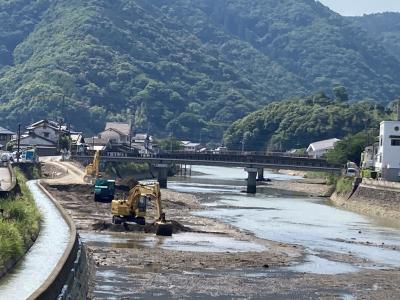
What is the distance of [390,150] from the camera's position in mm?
87812

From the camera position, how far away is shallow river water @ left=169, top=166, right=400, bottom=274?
139 ft

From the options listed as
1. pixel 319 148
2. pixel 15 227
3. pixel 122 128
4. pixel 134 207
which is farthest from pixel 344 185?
pixel 122 128

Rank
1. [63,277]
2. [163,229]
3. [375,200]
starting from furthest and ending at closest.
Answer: [375,200] < [163,229] < [63,277]

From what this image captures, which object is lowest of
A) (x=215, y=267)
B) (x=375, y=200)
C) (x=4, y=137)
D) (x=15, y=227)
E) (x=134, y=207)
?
(x=215, y=267)

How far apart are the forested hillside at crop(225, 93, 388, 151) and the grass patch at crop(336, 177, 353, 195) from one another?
75.6 meters

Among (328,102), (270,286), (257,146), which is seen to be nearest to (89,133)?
(257,146)

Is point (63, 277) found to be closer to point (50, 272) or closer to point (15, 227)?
point (50, 272)

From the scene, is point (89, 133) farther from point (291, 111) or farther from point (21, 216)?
point (21, 216)

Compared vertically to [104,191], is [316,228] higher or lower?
lower

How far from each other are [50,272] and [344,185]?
64.3 metres

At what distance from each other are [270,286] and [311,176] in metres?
103

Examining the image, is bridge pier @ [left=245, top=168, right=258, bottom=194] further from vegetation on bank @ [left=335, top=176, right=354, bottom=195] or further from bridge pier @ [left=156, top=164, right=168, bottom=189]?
bridge pier @ [left=156, top=164, right=168, bottom=189]

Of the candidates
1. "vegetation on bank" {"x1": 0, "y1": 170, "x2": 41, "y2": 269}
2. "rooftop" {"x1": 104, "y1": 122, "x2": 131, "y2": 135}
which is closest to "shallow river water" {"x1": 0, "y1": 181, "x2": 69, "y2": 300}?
"vegetation on bank" {"x1": 0, "y1": 170, "x2": 41, "y2": 269}

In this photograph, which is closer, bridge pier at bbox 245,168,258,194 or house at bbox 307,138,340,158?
bridge pier at bbox 245,168,258,194
